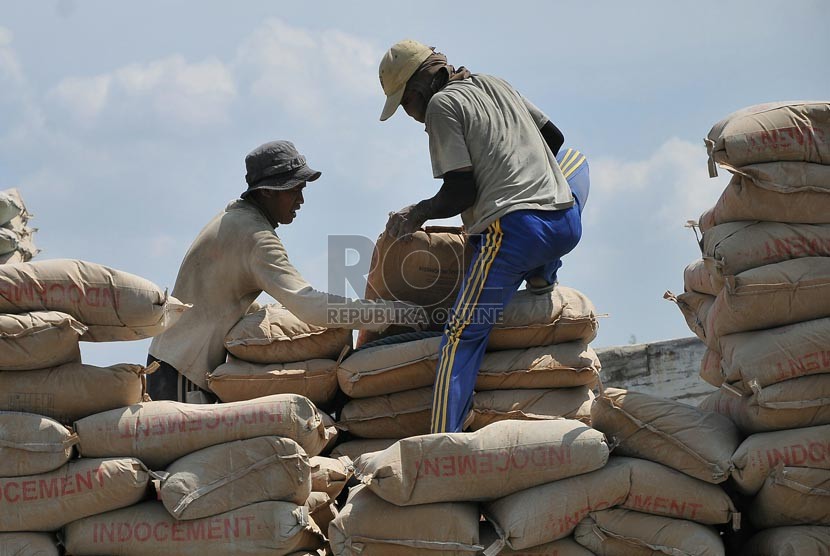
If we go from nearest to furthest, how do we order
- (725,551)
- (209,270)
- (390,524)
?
(390,524) < (725,551) < (209,270)

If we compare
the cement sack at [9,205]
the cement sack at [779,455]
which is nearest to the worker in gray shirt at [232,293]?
the cement sack at [779,455]

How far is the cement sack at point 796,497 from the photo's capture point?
4023 millimetres

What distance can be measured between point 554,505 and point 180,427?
4.81 ft

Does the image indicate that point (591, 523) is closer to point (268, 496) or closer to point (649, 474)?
point (649, 474)

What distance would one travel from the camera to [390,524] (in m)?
3.96

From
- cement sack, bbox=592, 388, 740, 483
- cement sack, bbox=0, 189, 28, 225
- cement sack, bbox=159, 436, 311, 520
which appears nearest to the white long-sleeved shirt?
cement sack, bbox=159, 436, 311, 520

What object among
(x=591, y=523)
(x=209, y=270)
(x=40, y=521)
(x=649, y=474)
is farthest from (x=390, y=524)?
(x=209, y=270)

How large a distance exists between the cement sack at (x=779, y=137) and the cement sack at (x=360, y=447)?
81.1 inches

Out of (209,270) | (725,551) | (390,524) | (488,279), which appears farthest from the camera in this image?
(209,270)

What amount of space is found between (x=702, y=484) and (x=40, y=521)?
2.52 metres

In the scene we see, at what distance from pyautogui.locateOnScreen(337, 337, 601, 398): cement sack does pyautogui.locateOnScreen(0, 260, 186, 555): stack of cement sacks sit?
114 cm

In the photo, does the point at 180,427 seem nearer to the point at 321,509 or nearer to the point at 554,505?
the point at 321,509

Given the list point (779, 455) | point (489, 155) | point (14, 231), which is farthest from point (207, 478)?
point (14, 231)

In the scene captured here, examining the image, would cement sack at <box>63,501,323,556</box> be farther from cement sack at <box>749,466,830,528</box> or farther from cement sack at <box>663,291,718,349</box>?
cement sack at <box>663,291,718,349</box>
